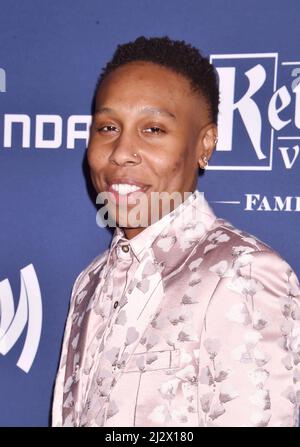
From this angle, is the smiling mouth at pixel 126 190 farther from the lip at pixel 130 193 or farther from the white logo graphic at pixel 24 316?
the white logo graphic at pixel 24 316

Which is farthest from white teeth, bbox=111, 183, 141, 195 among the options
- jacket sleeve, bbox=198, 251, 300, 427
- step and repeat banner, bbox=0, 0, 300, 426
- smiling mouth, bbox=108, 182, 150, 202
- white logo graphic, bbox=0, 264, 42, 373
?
white logo graphic, bbox=0, 264, 42, 373

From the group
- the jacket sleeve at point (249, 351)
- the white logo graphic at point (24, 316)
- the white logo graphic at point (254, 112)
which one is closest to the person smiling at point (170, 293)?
the jacket sleeve at point (249, 351)

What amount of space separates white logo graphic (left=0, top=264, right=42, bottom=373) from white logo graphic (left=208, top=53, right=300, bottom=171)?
1.86 feet

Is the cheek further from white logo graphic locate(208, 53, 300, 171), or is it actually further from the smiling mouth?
white logo graphic locate(208, 53, 300, 171)

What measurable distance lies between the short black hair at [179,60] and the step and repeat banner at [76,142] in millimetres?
251

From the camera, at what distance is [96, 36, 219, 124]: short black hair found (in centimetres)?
107

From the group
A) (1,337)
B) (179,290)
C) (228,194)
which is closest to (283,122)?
(228,194)

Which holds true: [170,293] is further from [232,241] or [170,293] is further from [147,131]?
[147,131]

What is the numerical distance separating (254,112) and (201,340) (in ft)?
2.18

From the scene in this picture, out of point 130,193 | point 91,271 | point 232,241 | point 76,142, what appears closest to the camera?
point 232,241

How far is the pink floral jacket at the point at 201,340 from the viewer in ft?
2.78

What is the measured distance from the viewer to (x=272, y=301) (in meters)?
0.87

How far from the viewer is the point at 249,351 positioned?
0.84 m

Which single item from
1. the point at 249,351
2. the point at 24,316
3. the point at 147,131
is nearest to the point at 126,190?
the point at 147,131
